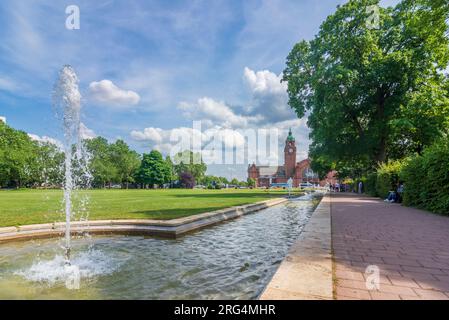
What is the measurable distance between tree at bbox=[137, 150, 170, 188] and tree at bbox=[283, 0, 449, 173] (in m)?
65.3

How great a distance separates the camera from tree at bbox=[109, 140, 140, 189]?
284 ft

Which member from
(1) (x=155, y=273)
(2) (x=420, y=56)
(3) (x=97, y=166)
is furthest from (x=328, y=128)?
(3) (x=97, y=166)

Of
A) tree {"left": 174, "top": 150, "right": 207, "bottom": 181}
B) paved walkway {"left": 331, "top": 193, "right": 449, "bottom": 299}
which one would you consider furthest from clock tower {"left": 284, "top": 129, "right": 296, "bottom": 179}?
paved walkway {"left": 331, "top": 193, "right": 449, "bottom": 299}

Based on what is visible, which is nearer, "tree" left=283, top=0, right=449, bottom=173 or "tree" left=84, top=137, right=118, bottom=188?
"tree" left=283, top=0, right=449, bottom=173

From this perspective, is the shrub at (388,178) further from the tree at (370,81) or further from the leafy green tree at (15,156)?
the leafy green tree at (15,156)

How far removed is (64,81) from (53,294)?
5781 mm

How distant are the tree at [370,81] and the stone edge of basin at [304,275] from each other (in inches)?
815

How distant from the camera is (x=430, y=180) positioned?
1228 cm

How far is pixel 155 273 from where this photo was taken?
4.42 m

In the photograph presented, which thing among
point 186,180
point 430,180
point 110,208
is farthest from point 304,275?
point 186,180

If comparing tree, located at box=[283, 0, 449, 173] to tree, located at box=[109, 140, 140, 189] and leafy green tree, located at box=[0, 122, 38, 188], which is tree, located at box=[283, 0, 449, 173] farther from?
tree, located at box=[109, 140, 140, 189]

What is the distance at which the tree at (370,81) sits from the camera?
882 inches
